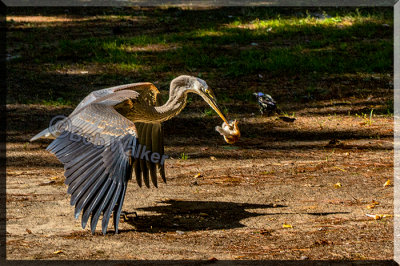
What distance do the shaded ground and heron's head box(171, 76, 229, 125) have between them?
0.93 m

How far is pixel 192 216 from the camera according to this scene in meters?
5.29

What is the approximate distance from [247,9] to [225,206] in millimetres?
8567

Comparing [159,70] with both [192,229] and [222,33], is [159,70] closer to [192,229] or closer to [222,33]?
[222,33]

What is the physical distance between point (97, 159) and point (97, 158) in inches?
0.4

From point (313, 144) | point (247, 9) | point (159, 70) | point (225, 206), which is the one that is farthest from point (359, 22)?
point (225, 206)

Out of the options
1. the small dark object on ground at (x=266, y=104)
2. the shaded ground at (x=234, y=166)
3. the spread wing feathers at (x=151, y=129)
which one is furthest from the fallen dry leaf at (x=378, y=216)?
the small dark object on ground at (x=266, y=104)

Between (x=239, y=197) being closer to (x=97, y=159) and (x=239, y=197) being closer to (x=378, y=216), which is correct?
(x=378, y=216)

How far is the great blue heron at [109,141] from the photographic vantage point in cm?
427

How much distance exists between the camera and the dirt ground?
15.1ft

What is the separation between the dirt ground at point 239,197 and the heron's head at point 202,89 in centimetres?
93

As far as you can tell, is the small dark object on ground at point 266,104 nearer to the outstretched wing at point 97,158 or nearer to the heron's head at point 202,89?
the heron's head at point 202,89
